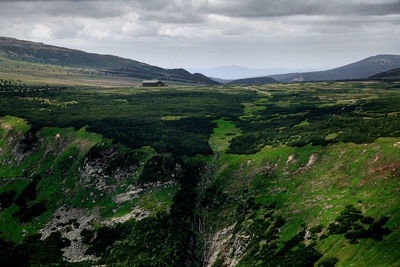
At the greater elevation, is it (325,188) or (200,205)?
(325,188)

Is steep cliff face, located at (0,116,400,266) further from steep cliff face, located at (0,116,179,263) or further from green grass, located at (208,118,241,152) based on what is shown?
green grass, located at (208,118,241,152)

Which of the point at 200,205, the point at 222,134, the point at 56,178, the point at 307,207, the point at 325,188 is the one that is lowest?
the point at 200,205

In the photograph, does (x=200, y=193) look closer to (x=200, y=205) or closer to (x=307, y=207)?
(x=200, y=205)

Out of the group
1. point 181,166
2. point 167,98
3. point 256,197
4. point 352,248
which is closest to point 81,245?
point 181,166

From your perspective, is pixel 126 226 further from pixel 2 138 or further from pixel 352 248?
pixel 2 138

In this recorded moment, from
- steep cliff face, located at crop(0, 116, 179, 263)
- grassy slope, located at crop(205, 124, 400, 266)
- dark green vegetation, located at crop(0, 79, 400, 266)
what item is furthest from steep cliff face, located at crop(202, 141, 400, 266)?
steep cliff face, located at crop(0, 116, 179, 263)

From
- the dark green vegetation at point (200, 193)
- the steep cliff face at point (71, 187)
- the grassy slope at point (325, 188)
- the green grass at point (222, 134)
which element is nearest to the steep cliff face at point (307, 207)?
the grassy slope at point (325, 188)

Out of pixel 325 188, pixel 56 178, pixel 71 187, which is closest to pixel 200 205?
pixel 325 188

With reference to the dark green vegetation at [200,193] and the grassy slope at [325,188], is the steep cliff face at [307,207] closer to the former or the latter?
the grassy slope at [325,188]

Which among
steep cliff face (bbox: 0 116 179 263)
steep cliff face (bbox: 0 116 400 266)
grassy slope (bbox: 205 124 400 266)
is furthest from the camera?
steep cliff face (bbox: 0 116 179 263)
